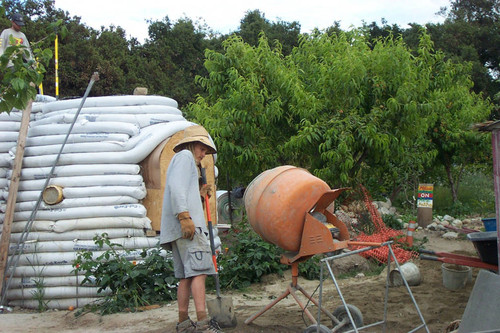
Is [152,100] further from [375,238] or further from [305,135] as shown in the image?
[375,238]

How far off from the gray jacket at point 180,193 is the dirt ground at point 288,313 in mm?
964

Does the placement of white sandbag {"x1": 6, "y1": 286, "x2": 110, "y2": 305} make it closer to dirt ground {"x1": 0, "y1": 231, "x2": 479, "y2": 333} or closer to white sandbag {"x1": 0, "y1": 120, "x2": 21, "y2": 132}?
dirt ground {"x1": 0, "y1": 231, "x2": 479, "y2": 333}

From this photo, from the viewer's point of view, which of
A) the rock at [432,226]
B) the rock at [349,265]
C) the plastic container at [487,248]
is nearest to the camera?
the plastic container at [487,248]

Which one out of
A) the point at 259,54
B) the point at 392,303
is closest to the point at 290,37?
the point at 259,54

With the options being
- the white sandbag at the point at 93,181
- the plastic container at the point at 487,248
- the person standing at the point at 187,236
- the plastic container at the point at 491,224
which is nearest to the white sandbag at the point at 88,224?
the white sandbag at the point at 93,181

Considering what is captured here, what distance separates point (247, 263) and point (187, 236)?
8.28ft

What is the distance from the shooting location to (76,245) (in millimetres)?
6383

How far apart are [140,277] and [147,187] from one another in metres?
1.23

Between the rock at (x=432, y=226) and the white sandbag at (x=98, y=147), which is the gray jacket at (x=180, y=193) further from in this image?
the rock at (x=432, y=226)

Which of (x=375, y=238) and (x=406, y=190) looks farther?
(x=406, y=190)

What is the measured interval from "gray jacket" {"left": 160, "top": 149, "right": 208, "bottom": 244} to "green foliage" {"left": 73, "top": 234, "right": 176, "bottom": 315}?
5.36 ft

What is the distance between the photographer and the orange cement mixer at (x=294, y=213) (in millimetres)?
4238

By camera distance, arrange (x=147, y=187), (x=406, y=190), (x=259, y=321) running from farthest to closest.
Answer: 1. (x=406, y=190)
2. (x=147, y=187)
3. (x=259, y=321)

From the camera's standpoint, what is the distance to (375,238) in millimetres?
8023
